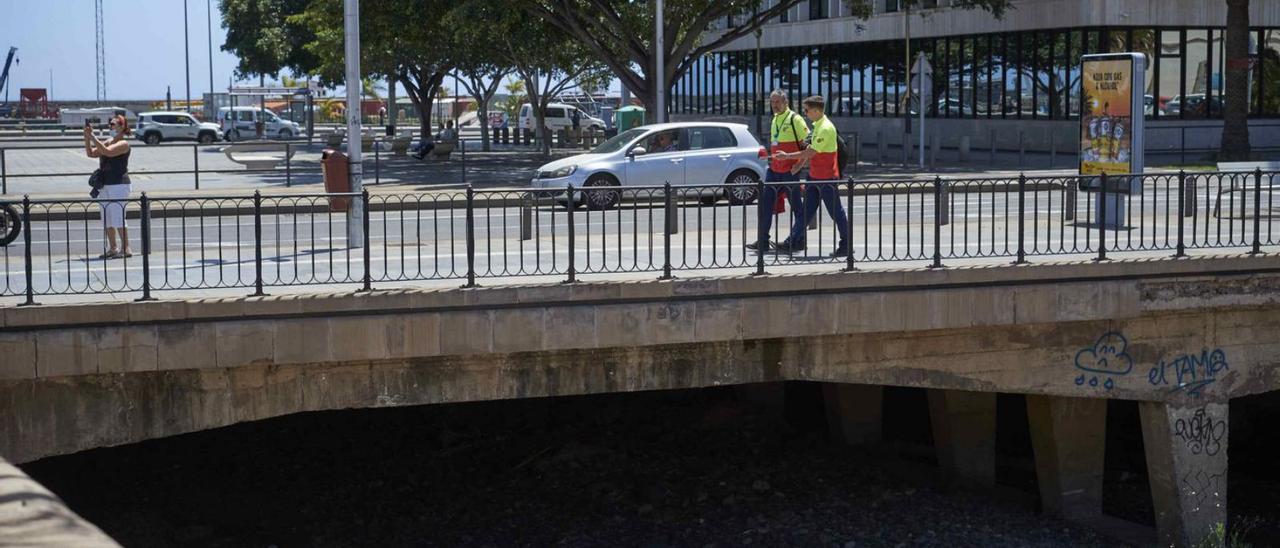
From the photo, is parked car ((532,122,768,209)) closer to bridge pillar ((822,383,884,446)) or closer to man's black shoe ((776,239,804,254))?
bridge pillar ((822,383,884,446))

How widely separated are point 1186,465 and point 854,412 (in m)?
4.45

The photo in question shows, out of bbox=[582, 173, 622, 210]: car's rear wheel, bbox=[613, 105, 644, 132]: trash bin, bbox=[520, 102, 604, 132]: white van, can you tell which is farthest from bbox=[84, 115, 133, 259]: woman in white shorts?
bbox=[520, 102, 604, 132]: white van

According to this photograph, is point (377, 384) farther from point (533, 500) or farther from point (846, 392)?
point (846, 392)

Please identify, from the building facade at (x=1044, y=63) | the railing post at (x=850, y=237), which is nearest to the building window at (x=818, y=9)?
the building facade at (x=1044, y=63)

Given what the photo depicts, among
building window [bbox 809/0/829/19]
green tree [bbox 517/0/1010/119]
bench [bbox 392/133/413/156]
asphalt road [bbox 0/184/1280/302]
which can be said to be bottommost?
asphalt road [bbox 0/184/1280/302]

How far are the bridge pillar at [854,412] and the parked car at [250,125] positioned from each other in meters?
55.3

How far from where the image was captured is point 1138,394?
524 inches

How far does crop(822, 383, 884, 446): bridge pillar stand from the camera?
17.2 meters

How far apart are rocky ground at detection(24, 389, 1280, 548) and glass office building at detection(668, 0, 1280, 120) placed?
72.0ft

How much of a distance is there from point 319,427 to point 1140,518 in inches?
350

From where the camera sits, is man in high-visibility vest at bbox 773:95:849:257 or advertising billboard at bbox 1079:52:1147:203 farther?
advertising billboard at bbox 1079:52:1147:203

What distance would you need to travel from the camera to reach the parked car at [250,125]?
69463 mm

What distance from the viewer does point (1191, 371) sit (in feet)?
44.1

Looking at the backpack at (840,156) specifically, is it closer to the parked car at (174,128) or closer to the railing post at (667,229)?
the railing post at (667,229)
